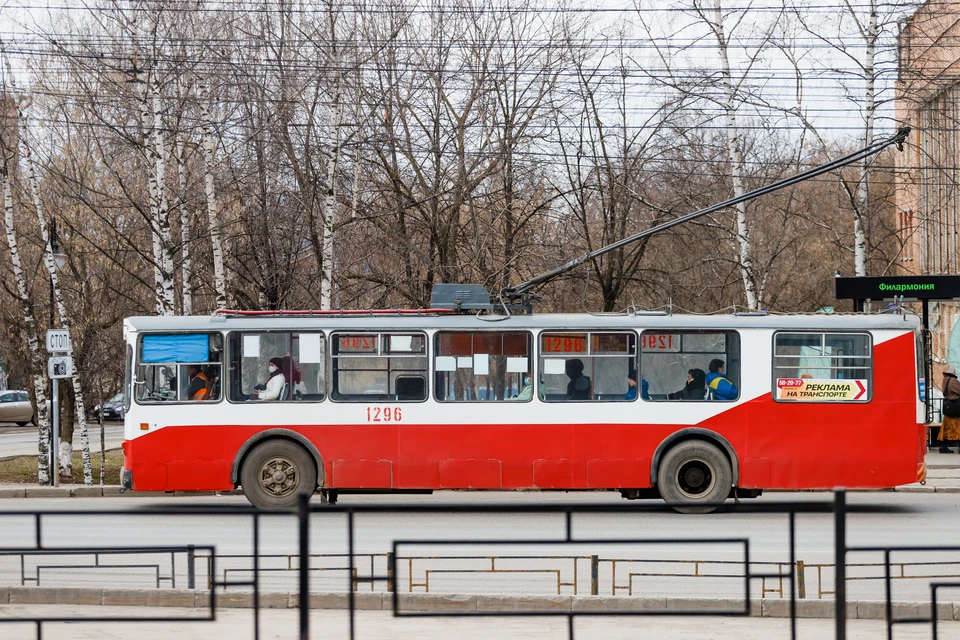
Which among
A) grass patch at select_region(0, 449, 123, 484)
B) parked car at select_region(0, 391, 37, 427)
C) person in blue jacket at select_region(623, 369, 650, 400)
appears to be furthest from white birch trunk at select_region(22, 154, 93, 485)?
parked car at select_region(0, 391, 37, 427)

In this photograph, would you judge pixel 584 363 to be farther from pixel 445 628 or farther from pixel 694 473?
pixel 445 628

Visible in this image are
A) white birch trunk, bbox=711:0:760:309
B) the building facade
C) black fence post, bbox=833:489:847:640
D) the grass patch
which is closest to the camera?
black fence post, bbox=833:489:847:640

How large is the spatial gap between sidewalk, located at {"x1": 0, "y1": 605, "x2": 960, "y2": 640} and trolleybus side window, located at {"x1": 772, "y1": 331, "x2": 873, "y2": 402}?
681 centimetres

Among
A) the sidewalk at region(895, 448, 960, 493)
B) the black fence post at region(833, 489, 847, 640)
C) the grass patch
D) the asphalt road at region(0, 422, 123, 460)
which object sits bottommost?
the asphalt road at region(0, 422, 123, 460)

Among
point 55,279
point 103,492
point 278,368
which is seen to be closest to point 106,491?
point 103,492

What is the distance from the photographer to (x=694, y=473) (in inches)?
603

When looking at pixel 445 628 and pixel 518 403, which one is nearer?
pixel 445 628

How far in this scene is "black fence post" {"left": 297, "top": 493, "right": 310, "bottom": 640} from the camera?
6031 mm

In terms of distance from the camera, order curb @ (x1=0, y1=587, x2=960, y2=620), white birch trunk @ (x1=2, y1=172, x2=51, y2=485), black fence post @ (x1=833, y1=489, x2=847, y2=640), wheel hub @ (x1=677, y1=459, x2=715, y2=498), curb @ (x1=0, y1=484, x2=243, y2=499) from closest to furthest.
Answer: black fence post @ (x1=833, y1=489, x2=847, y2=640) → curb @ (x1=0, y1=587, x2=960, y2=620) → wheel hub @ (x1=677, y1=459, x2=715, y2=498) → curb @ (x1=0, y1=484, x2=243, y2=499) → white birch trunk @ (x1=2, y1=172, x2=51, y2=485)

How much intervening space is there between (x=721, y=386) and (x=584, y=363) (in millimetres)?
1835

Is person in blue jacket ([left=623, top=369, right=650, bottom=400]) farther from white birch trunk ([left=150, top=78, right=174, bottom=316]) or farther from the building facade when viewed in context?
the building facade

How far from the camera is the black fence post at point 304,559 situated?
6.03 meters

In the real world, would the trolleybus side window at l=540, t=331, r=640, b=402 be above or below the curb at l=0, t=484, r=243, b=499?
above

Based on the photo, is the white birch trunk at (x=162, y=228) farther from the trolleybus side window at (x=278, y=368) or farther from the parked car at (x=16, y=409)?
the parked car at (x=16, y=409)
